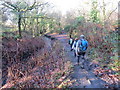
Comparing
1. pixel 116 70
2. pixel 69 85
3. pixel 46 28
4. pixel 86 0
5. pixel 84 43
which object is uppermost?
pixel 86 0

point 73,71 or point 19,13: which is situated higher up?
point 19,13

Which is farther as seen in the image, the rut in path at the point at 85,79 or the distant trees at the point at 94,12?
the distant trees at the point at 94,12

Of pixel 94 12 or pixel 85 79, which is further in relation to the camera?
pixel 94 12

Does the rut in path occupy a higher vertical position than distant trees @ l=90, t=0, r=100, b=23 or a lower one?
lower

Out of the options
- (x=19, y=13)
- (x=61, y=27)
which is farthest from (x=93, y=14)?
(x=61, y=27)

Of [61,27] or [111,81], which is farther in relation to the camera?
[61,27]

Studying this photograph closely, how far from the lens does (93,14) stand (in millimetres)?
20219

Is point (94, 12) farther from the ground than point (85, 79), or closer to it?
farther from the ground

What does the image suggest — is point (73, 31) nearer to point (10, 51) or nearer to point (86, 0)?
point (86, 0)

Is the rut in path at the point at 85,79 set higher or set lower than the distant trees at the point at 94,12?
lower

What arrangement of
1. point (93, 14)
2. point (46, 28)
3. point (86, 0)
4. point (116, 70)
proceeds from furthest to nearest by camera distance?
point (46, 28) < point (86, 0) < point (93, 14) < point (116, 70)

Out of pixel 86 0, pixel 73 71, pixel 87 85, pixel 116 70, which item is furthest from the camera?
pixel 86 0

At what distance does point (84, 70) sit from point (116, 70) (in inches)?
69.4

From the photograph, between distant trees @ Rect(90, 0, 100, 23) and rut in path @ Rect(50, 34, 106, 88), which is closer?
rut in path @ Rect(50, 34, 106, 88)
